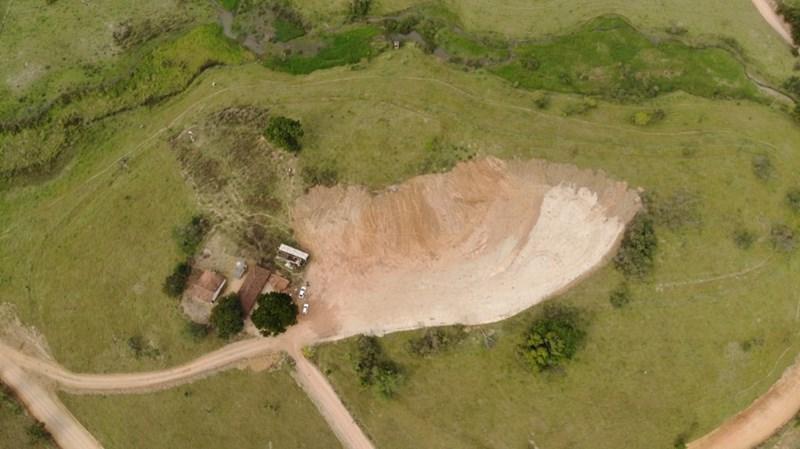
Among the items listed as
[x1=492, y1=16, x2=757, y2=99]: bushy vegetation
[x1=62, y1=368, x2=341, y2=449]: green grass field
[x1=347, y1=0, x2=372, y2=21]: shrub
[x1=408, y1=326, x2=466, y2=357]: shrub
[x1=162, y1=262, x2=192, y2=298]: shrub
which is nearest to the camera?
[x1=408, y1=326, x2=466, y2=357]: shrub

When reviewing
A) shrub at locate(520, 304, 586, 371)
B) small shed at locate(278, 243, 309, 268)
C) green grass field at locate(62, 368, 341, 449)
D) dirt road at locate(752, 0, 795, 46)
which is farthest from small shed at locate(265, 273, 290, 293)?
dirt road at locate(752, 0, 795, 46)

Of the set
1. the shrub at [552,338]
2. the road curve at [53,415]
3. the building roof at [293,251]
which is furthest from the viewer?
the road curve at [53,415]

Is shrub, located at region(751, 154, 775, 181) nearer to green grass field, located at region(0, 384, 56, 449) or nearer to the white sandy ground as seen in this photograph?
the white sandy ground

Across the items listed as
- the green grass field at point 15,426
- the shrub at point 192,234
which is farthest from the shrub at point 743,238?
the green grass field at point 15,426

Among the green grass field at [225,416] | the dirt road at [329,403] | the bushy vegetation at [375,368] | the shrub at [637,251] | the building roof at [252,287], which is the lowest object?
the green grass field at [225,416]

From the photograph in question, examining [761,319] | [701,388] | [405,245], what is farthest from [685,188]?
[405,245]

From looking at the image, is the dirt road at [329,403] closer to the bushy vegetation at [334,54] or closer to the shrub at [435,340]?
the shrub at [435,340]
